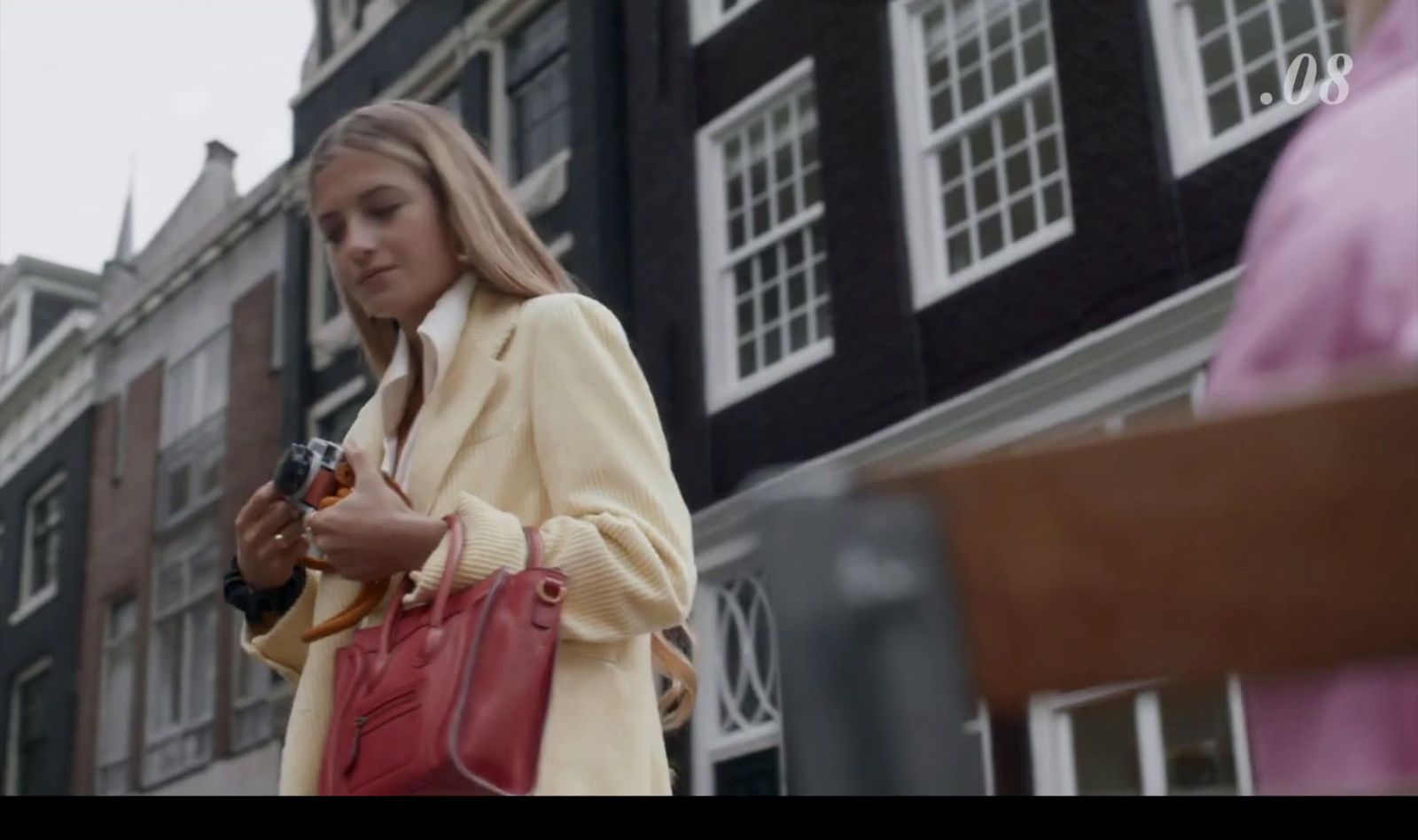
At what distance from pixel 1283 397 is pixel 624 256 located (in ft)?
14.5

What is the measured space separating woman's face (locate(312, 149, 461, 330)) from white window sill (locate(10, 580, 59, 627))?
3.76 metres

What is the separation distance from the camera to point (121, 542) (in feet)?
17.8

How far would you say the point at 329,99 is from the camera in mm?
3410

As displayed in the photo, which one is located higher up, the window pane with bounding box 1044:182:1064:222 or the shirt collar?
the window pane with bounding box 1044:182:1064:222

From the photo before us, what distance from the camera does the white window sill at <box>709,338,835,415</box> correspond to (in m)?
4.81

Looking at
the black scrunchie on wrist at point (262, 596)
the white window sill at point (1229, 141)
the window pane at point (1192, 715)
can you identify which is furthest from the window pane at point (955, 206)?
the window pane at point (1192, 715)

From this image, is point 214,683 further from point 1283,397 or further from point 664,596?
point 1283,397

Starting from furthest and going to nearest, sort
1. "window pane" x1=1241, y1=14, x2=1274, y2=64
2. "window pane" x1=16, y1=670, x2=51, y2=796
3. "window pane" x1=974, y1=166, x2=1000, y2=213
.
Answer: "window pane" x1=16, y1=670, x2=51, y2=796 → "window pane" x1=974, y1=166, x2=1000, y2=213 → "window pane" x1=1241, y1=14, x2=1274, y2=64

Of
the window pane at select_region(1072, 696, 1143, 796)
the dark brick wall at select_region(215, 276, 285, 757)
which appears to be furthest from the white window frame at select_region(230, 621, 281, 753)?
the window pane at select_region(1072, 696, 1143, 796)

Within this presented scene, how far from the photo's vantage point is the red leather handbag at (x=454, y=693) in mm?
1103

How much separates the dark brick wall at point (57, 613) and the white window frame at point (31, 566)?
0.01 meters

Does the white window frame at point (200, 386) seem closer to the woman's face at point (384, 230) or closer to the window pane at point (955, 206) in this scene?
the window pane at point (955, 206)

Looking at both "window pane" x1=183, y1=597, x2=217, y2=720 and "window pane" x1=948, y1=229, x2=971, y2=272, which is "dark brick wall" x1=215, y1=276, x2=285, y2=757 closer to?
"window pane" x1=183, y1=597, x2=217, y2=720
